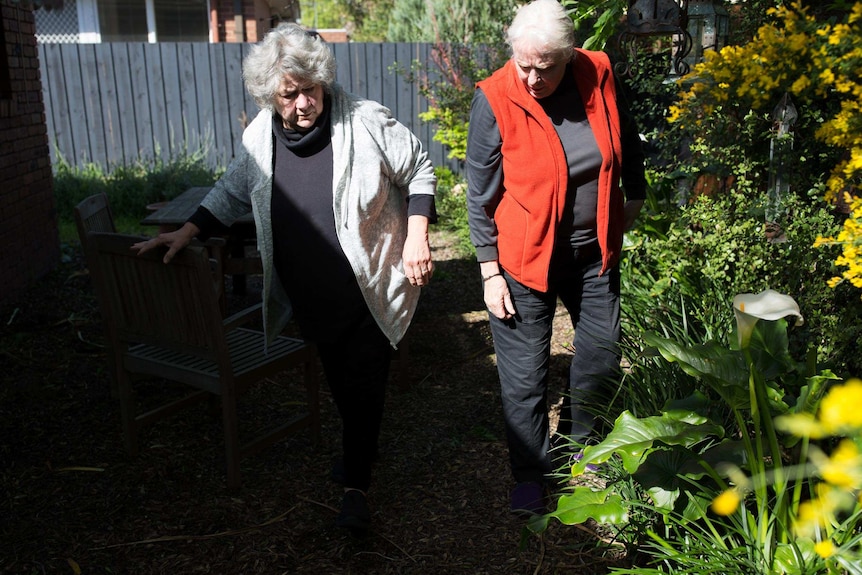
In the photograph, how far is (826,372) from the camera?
2201mm

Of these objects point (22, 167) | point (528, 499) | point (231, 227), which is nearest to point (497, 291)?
point (528, 499)

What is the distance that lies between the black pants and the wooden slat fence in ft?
24.5

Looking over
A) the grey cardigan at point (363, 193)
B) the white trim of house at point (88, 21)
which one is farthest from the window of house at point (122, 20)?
the grey cardigan at point (363, 193)

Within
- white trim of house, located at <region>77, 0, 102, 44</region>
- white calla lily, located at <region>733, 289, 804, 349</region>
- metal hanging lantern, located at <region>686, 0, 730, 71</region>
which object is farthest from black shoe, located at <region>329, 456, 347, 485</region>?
white trim of house, located at <region>77, 0, 102, 44</region>

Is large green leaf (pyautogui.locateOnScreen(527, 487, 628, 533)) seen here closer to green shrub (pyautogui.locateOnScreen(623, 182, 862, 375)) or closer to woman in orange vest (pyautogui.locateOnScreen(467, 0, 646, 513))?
woman in orange vest (pyautogui.locateOnScreen(467, 0, 646, 513))

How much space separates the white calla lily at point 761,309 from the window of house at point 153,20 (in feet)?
43.9

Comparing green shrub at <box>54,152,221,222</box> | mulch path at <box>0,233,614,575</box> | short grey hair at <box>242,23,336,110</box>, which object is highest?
short grey hair at <box>242,23,336,110</box>

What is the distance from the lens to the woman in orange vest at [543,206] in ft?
8.35

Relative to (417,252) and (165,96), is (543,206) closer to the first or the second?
(417,252)

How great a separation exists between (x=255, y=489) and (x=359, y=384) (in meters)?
0.76

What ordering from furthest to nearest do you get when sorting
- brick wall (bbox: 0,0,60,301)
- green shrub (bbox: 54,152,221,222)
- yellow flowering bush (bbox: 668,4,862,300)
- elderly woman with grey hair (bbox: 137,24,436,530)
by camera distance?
green shrub (bbox: 54,152,221,222) → brick wall (bbox: 0,0,60,301) → elderly woman with grey hair (bbox: 137,24,436,530) → yellow flowering bush (bbox: 668,4,862,300)

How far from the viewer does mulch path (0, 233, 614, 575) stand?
275 centimetres

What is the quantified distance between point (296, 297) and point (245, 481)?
0.94m

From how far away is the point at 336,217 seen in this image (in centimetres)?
266
